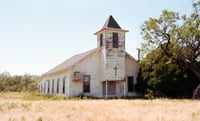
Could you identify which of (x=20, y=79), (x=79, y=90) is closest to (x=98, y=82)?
(x=79, y=90)

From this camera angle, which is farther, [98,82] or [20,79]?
[20,79]

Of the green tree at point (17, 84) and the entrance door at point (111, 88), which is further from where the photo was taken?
→ the green tree at point (17, 84)

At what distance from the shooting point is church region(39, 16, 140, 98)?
73.5ft

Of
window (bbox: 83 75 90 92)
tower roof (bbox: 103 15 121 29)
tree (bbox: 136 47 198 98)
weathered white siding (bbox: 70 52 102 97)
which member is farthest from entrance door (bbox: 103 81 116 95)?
tower roof (bbox: 103 15 121 29)

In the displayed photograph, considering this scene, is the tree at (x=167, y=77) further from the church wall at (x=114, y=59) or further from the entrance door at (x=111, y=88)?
the entrance door at (x=111, y=88)

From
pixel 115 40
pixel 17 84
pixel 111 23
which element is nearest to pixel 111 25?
pixel 111 23

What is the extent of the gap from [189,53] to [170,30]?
2.48 metres

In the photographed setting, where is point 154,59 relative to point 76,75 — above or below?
above

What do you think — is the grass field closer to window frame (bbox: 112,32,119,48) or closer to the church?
the church

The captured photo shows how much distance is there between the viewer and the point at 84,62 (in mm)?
22922

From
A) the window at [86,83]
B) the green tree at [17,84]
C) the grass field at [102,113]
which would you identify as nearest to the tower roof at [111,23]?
the window at [86,83]

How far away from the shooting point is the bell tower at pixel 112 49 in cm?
2278

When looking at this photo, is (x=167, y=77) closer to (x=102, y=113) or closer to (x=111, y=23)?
(x=111, y=23)

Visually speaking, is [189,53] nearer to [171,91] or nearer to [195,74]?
[195,74]
